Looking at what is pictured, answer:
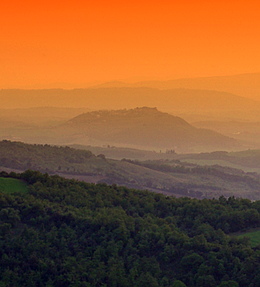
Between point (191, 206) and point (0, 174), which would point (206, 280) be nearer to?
point (191, 206)

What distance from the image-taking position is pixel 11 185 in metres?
50.3

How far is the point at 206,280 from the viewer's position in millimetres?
37125

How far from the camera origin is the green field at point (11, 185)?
4909cm

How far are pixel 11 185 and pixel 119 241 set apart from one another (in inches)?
465

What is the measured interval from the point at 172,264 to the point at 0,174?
59.9 feet

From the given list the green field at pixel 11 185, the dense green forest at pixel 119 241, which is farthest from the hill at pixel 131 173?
the dense green forest at pixel 119 241

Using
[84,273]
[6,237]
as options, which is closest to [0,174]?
[6,237]

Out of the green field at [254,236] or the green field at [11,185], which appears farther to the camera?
the green field at [11,185]

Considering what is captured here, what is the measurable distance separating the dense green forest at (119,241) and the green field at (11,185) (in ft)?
1.23

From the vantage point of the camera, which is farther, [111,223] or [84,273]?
[111,223]

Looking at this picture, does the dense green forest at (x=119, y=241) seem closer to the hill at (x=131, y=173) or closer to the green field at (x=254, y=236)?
the green field at (x=254, y=236)

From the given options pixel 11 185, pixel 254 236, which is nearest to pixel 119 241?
pixel 254 236

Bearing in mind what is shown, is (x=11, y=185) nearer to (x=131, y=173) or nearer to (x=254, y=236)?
(x=254, y=236)

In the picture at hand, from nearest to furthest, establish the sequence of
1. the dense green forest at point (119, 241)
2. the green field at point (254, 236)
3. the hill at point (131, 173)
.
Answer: the dense green forest at point (119, 241)
the green field at point (254, 236)
the hill at point (131, 173)
